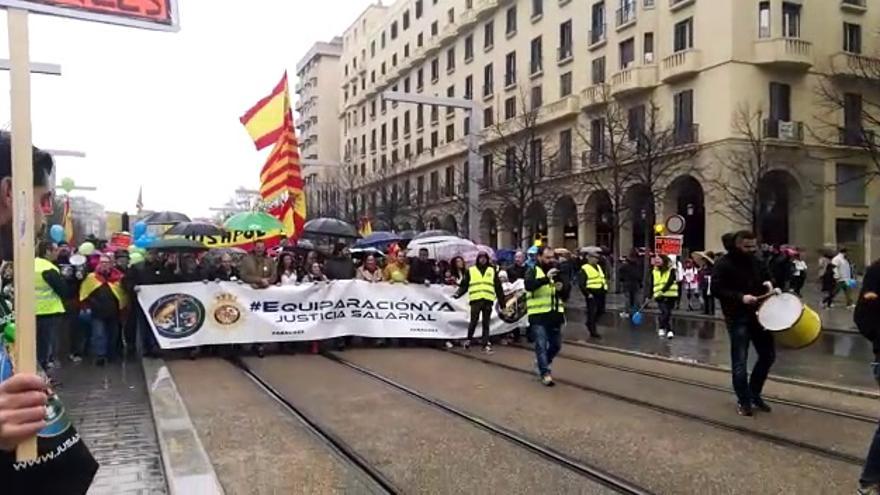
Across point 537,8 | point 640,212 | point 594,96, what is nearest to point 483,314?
point 640,212

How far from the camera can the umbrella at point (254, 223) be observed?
15103mm

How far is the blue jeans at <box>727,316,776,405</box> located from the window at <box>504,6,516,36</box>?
49013 mm

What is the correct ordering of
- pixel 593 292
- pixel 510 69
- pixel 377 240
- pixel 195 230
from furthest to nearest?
pixel 510 69 → pixel 377 240 → pixel 195 230 → pixel 593 292

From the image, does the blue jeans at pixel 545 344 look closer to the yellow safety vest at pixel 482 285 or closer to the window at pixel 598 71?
the yellow safety vest at pixel 482 285


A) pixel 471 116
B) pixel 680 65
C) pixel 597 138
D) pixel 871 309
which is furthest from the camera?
pixel 597 138

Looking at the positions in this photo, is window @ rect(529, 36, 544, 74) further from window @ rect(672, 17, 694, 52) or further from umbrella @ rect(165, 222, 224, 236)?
umbrella @ rect(165, 222, 224, 236)

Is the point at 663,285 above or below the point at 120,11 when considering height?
below

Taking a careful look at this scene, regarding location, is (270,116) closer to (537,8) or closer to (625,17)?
(625,17)

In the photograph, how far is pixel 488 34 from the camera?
58.4 metres

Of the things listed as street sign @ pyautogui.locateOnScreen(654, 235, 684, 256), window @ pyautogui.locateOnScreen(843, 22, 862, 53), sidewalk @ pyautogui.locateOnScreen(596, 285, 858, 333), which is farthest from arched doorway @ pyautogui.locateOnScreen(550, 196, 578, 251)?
street sign @ pyautogui.locateOnScreen(654, 235, 684, 256)

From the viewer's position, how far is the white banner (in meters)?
12.6

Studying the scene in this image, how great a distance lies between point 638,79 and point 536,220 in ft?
34.8

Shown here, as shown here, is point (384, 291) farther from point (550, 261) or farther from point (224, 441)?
point (224, 441)

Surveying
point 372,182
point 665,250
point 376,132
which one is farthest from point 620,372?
point 376,132
